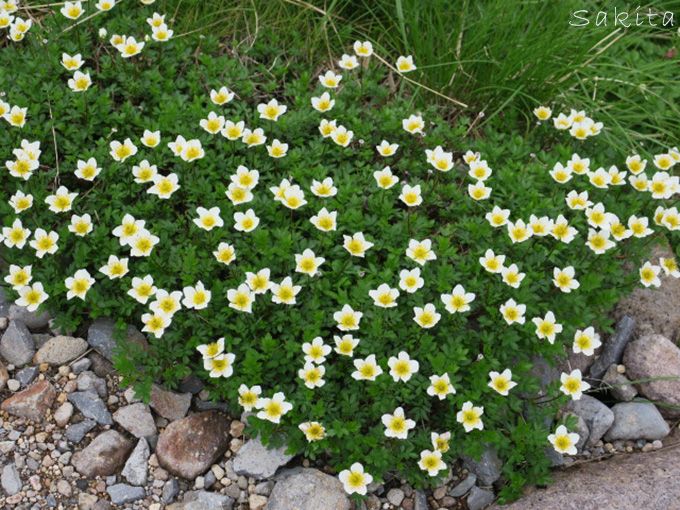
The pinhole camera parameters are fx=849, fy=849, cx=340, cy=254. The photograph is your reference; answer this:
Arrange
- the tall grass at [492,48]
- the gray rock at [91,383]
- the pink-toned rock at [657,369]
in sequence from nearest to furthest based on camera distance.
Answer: the gray rock at [91,383], the pink-toned rock at [657,369], the tall grass at [492,48]

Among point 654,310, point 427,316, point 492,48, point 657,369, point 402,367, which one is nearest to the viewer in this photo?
point 402,367

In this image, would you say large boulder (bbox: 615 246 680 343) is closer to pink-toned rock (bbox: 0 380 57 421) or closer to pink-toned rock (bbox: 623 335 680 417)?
pink-toned rock (bbox: 623 335 680 417)

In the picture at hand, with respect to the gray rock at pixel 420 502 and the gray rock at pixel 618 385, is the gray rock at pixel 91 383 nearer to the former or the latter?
the gray rock at pixel 420 502

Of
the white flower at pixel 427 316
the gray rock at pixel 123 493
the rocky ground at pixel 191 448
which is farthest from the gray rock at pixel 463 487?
the gray rock at pixel 123 493

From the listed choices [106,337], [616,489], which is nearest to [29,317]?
[106,337]

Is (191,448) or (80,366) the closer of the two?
(191,448)

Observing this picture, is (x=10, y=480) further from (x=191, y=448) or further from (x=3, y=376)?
(x=191, y=448)

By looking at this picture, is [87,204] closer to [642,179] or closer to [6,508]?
[6,508]

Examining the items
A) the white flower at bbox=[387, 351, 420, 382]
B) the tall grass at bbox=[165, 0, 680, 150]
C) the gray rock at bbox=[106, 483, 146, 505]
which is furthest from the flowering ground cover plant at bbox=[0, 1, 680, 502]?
the gray rock at bbox=[106, 483, 146, 505]
